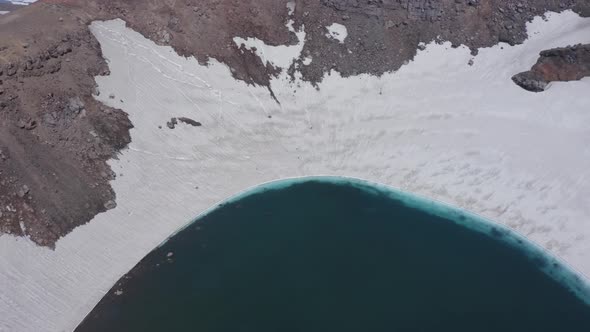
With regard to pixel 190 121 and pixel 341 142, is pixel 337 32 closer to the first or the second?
pixel 341 142

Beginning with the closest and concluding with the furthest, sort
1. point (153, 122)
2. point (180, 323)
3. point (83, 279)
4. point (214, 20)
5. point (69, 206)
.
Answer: point (180, 323)
point (83, 279)
point (69, 206)
point (153, 122)
point (214, 20)

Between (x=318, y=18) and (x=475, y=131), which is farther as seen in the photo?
(x=318, y=18)

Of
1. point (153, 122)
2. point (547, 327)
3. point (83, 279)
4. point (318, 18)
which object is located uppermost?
point (318, 18)

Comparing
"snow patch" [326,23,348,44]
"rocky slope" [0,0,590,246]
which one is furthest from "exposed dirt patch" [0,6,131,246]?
"snow patch" [326,23,348,44]

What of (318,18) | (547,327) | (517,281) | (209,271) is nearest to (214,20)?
(318,18)

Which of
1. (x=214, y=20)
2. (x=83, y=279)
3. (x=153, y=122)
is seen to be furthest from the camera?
(x=214, y=20)

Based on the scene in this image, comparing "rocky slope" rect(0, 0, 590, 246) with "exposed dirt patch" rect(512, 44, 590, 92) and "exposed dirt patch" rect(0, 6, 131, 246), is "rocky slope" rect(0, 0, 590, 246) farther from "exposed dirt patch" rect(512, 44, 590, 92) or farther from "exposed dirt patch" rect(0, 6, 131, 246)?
"exposed dirt patch" rect(512, 44, 590, 92)

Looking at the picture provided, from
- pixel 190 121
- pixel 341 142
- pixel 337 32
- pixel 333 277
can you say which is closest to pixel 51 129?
pixel 190 121

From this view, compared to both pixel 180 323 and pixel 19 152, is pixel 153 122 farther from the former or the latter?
pixel 180 323
